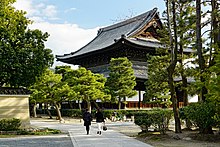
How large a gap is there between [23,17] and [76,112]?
18.8 meters

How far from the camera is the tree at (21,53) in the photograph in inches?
843

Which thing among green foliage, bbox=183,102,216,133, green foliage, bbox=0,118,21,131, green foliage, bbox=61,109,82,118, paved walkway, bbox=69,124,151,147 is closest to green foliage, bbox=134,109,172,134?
paved walkway, bbox=69,124,151,147

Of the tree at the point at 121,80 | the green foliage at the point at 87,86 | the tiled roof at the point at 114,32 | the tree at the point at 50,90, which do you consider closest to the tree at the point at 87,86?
the green foliage at the point at 87,86

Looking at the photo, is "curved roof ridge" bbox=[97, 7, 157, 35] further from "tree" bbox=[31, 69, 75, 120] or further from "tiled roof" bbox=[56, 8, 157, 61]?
"tree" bbox=[31, 69, 75, 120]

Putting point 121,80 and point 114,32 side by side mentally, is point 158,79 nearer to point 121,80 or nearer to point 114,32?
point 121,80

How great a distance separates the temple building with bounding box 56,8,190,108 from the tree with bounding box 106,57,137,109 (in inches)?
117

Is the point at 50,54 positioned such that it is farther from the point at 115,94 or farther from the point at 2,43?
the point at 115,94

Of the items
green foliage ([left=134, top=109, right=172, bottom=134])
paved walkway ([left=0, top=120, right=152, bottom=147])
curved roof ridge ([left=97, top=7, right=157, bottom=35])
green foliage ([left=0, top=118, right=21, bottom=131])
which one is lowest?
paved walkway ([left=0, top=120, right=152, bottom=147])

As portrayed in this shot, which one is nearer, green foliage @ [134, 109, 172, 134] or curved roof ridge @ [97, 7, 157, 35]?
green foliage @ [134, 109, 172, 134]

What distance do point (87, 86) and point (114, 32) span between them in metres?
17.9

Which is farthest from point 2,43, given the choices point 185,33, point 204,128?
point 204,128

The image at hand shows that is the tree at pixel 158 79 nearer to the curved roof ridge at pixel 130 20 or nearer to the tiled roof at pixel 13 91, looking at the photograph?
the tiled roof at pixel 13 91

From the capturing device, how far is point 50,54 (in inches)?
917

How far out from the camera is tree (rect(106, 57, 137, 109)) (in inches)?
1324
